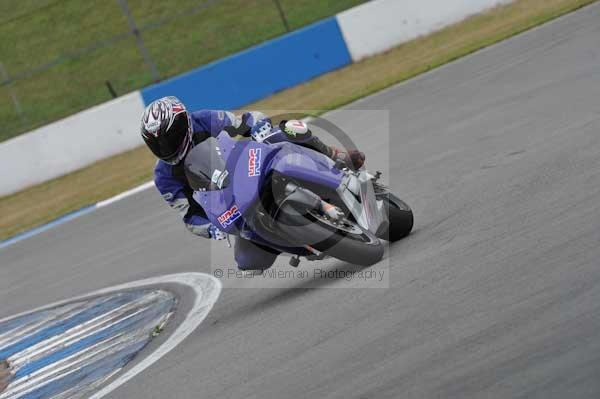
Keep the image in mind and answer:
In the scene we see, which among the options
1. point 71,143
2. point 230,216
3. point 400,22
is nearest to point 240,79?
point 400,22

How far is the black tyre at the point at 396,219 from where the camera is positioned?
7.46 meters

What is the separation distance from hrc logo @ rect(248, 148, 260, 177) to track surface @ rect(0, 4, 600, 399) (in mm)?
983

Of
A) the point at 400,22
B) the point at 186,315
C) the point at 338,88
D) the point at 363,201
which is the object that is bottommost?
the point at 338,88

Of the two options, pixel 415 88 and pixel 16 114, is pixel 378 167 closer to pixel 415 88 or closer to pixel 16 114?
pixel 415 88

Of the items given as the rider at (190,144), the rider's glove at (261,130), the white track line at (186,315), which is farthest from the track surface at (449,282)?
the rider's glove at (261,130)

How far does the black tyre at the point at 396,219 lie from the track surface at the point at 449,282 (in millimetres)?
162

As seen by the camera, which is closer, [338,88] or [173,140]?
[173,140]

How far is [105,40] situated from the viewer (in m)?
23.7

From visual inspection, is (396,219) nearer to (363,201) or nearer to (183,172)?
(363,201)

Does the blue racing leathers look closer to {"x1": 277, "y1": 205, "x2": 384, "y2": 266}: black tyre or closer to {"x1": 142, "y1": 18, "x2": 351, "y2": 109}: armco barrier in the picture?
{"x1": 277, "y1": 205, "x2": 384, "y2": 266}: black tyre

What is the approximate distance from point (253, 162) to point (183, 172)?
100cm

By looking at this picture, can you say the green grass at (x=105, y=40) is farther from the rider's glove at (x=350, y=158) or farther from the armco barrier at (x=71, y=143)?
the rider's glove at (x=350, y=158)

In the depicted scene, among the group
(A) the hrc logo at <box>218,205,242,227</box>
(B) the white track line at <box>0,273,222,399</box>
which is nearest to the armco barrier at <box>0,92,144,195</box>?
(B) the white track line at <box>0,273,222,399</box>

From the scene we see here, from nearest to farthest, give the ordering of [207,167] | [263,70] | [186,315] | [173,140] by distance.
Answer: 1. [207,167]
2. [173,140]
3. [186,315]
4. [263,70]
